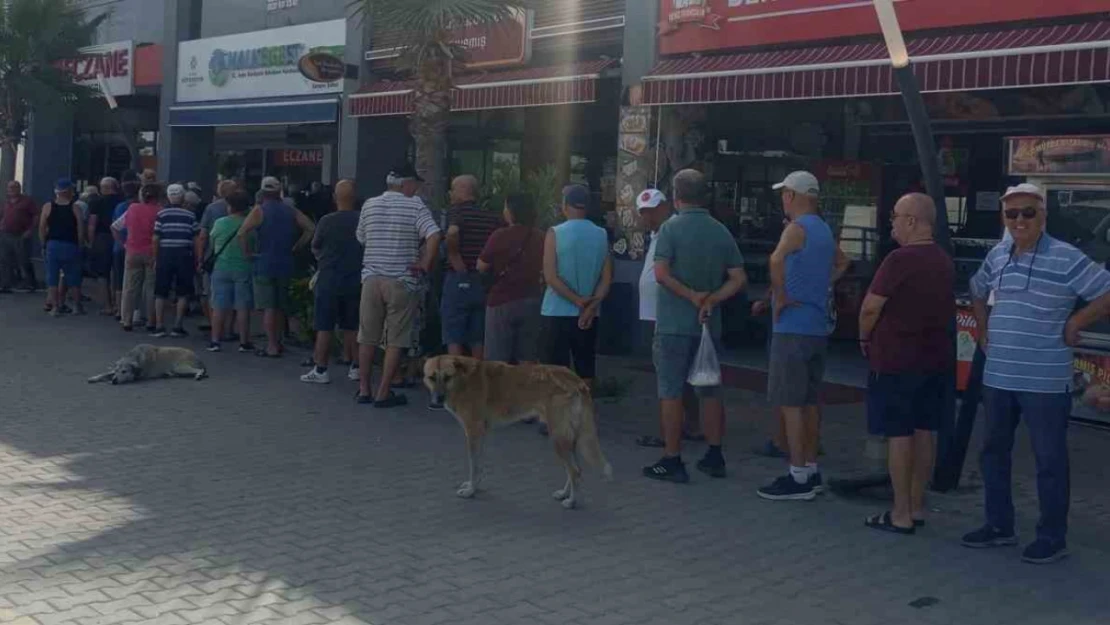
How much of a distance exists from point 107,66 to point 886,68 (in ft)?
52.7

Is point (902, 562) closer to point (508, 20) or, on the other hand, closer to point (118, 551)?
point (118, 551)

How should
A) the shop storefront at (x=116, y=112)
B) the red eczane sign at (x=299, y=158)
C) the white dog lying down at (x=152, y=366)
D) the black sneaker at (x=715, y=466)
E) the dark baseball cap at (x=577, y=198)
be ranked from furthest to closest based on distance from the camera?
the shop storefront at (x=116, y=112) → the red eczane sign at (x=299, y=158) → the white dog lying down at (x=152, y=366) → the dark baseball cap at (x=577, y=198) → the black sneaker at (x=715, y=466)

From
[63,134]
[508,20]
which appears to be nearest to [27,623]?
[508,20]

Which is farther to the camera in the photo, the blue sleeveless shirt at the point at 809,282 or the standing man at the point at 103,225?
the standing man at the point at 103,225

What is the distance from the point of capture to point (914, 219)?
695 centimetres

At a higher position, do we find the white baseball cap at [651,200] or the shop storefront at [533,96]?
the shop storefront at [533,96]

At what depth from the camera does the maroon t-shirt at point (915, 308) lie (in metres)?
6.87

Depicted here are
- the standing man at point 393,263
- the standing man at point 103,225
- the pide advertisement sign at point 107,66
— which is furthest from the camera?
the pide advertisement sign at point 107,66

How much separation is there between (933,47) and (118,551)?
Result: 760 cm

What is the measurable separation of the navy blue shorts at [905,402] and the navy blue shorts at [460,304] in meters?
3.85

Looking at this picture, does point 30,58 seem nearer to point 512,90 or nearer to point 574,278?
point 512,90


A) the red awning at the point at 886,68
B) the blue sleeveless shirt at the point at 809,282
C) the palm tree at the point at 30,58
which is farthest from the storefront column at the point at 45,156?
the blue sleeveless shirt at the point at 809,282

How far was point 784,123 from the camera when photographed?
1523 centimetres

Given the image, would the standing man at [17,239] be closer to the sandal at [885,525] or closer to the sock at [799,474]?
the sock at [799,474]
